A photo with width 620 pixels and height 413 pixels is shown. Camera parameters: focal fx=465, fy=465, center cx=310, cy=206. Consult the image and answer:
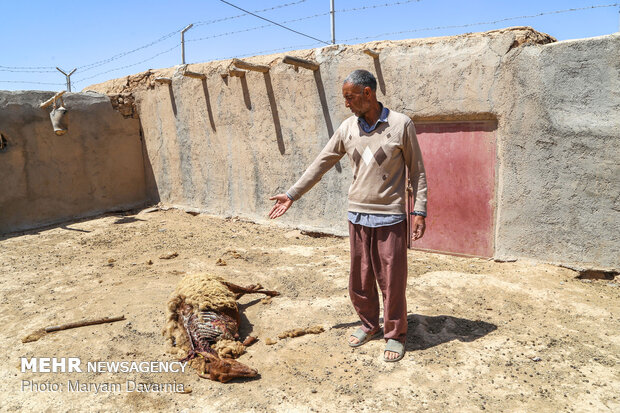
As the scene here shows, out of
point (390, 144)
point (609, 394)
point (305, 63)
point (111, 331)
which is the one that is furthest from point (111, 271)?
point (609, 394)

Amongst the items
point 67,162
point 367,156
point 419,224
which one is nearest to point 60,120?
point 67,162

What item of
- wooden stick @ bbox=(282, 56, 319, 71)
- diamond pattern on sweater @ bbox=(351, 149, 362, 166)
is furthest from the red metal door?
diamond pattern on sweater @ bbox=(351, 149, 362, 166)

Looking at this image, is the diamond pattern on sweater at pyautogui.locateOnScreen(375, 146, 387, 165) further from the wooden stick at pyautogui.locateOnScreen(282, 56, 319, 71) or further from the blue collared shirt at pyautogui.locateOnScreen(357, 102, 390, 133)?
the wooden stick at pyautogui.locateOnScreen(282, 56, 319, 71)

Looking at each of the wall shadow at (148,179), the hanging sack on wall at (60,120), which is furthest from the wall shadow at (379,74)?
the wall shadow at (148,179)

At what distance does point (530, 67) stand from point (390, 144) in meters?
2.78

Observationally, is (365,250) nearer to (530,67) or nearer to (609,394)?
(609,394)

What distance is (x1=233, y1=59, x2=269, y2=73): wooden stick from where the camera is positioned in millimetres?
6523

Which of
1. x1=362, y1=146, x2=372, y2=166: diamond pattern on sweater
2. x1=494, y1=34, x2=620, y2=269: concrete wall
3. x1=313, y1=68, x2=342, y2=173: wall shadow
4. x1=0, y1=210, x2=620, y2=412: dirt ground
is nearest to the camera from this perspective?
x1=0, y1=210, x2=620, y2=412: dirt ground

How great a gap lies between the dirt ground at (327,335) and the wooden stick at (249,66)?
258 cm

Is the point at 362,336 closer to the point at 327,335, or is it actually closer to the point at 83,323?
the point at 327,335

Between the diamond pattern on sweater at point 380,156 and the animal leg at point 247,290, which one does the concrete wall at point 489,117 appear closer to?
the animal leg at point 247,290

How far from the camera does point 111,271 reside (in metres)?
5.44

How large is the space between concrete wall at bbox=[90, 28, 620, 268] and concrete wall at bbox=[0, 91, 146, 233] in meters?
2.27

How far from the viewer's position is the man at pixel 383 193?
2.94 meters
